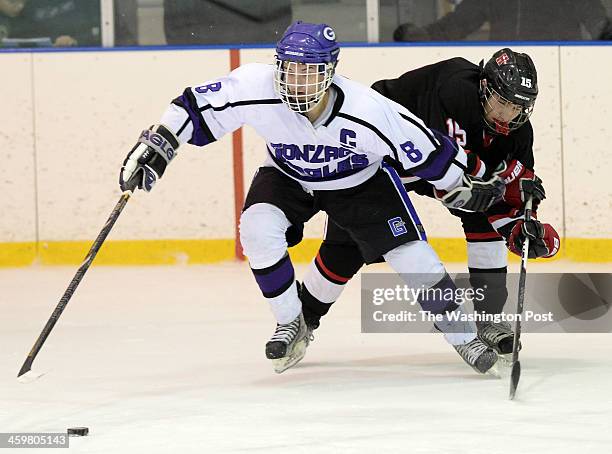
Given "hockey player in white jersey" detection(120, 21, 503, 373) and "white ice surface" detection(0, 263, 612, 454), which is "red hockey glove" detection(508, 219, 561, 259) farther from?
"white ice surface" detection(0, 263, 612, 454)

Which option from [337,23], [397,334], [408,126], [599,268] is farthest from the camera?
[337,23]

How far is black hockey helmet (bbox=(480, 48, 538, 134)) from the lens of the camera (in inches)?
130

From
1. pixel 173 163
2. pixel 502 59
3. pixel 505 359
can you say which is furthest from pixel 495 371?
pixel 173 163

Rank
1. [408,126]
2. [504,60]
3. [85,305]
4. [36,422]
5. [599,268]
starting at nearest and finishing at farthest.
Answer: [36,422] → [408,126] → [504,60] → [85,305] → [599,268]

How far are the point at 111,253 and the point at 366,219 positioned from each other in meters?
2.63

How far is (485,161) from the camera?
3570 millimetres

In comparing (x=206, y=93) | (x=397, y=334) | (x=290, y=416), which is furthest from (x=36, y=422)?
(x=397, y=334)

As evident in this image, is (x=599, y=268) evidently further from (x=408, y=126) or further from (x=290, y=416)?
(x=290, y=416)

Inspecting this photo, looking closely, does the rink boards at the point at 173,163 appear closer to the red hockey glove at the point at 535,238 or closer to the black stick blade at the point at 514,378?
the red hockey glove at the point at 535,238

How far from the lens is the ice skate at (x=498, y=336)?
3537 millimetres

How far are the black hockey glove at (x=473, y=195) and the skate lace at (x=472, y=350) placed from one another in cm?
38

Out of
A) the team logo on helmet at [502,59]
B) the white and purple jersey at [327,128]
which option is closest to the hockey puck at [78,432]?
the white and purple jersey at [327,128]

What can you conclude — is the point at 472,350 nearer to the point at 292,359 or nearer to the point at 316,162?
the point at 292,359

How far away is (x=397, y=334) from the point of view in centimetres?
403
